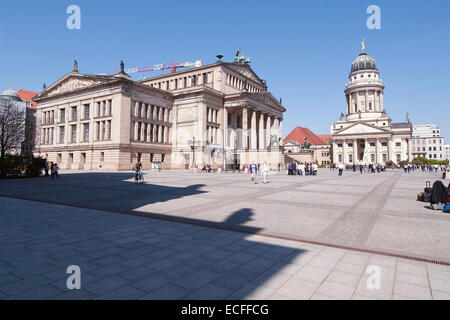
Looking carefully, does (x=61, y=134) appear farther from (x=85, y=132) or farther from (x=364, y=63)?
(x=364, y=63)

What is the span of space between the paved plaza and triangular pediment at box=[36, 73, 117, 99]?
3981 centimetres

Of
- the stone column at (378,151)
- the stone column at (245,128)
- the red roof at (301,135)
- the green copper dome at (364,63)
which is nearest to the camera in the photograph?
the stone column at (245,128)

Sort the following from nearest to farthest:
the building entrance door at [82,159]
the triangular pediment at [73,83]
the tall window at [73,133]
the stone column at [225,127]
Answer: the triangular pediment at [73,83], the building entrance door at [82,159], the tall window at [73,133], the stone column at [225,127]

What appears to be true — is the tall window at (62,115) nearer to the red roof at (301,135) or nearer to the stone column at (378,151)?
the red roof at (301,135)

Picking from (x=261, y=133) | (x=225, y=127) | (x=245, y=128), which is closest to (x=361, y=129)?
(x=261, y=133)

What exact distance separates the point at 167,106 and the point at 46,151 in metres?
25.8

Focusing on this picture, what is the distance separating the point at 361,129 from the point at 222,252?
107m

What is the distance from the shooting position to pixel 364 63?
108812mm

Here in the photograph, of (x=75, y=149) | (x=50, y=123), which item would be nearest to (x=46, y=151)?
(x=50, y=123)

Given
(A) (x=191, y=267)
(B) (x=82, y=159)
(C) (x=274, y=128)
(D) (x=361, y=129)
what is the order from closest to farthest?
(A) (x=191, y=267)
(B) (x=82, y=159)
(C) (x=274, y=128)
(D) (x=361, y=129)

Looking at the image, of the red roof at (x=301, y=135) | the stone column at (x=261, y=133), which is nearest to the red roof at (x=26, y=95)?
the stone column at (x=261, y=133)

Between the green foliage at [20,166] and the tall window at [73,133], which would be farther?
the tall window at [73,133]

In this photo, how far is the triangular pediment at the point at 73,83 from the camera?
4383 centimetres

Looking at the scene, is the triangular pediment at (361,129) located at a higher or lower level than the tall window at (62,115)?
higher
